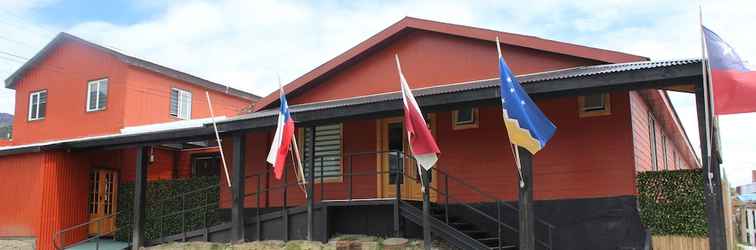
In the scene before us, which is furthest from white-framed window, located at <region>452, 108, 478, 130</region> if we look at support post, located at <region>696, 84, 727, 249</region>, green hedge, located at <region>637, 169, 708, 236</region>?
support post, located at <region>696, 84, 727, 249</region>

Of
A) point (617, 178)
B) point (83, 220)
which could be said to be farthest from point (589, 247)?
point (83, 220)

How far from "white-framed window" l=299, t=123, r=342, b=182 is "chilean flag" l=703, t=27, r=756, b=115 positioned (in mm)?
8399

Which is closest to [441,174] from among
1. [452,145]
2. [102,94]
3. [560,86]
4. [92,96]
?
[452,145]

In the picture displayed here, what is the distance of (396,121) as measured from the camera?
14.9 m

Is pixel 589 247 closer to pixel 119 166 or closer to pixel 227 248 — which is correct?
pixel 227 248

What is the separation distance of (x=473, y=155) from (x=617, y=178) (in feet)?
9.39

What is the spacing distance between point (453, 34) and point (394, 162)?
300 cm

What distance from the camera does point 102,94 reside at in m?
22.3

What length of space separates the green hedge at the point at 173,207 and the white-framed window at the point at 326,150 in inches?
124

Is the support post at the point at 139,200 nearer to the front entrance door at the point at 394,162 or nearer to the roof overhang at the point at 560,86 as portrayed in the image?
the roof overhang at the point at 560,86

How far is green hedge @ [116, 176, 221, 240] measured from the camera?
17703 mm

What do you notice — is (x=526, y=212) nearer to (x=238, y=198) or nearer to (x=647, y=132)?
(x=647, y=132)

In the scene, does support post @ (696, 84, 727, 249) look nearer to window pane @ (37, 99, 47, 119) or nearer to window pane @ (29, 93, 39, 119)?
window pane @ (37, 99, 47, 119)

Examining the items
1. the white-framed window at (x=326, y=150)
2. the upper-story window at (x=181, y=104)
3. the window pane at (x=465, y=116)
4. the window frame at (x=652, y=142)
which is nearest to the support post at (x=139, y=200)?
the white-framed window at (x=326, y=150)
